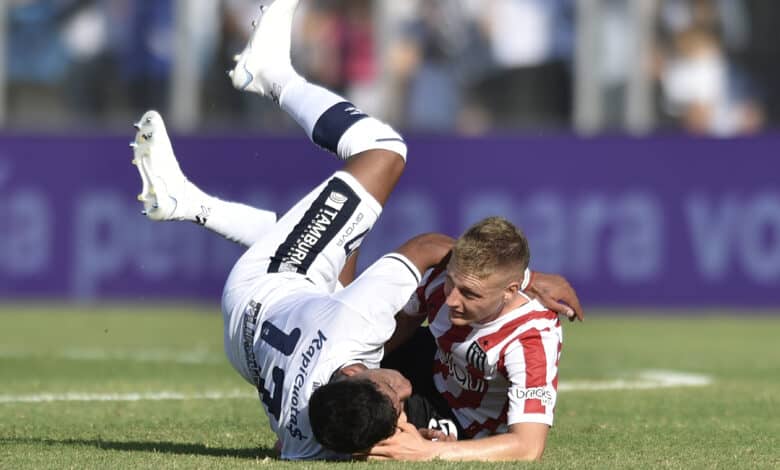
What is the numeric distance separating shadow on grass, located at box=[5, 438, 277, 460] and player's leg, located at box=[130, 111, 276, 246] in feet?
3.60

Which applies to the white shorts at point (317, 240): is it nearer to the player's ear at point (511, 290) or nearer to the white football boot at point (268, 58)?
the player's ear at point (511, 290)

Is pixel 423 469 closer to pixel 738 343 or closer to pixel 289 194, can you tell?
pixel 738 343

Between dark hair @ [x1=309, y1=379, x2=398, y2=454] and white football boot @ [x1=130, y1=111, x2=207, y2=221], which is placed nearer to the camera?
dark hair @ [x1=309, y1=379, x2=398, y2=454]

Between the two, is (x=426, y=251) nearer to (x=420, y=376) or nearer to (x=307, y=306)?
(x=307, y=306)

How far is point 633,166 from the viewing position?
18469 mm

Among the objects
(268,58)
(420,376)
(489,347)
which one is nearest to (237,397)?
(268,58)

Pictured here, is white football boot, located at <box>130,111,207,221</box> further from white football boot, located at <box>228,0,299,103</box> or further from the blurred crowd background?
the blurred crowd background

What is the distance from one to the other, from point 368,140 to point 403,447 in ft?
5.65

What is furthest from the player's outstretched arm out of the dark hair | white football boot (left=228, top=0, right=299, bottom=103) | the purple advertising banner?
the purple advertising banner

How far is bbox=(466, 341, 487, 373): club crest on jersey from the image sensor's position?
7340 millimetres

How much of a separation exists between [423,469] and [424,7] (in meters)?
14.6

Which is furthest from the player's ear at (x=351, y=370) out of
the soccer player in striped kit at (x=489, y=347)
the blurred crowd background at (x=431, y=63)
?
the blurred crowd background at (x=431, y=63)

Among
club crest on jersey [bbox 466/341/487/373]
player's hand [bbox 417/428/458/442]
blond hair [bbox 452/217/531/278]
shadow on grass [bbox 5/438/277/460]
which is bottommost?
shadow on grass [bbox 5/438/277/460]

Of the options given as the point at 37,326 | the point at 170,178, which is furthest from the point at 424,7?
the point at 170,178
